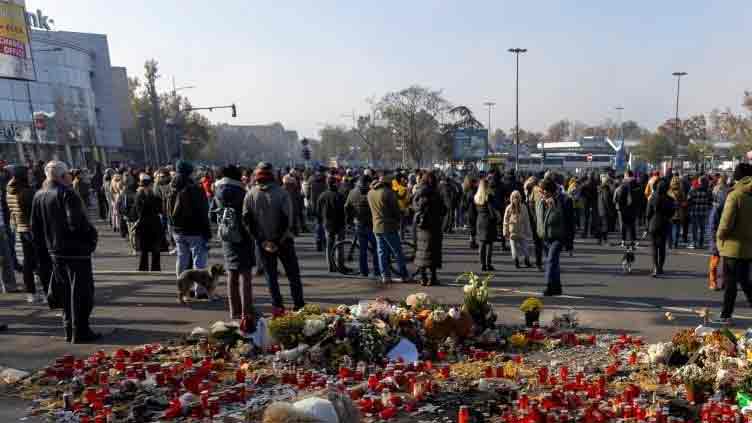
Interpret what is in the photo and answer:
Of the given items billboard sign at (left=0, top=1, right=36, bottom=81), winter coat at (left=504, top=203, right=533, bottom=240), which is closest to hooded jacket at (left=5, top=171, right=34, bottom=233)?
winter coat at (left=504, top=203, right=533, bottom=240)

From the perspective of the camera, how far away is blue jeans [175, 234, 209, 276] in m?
9.80

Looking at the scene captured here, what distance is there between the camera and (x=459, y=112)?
59.0m

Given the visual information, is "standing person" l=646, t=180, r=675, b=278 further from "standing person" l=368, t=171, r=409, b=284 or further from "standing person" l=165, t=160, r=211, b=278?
"standing person" l=165, t=160, r=211, b=278

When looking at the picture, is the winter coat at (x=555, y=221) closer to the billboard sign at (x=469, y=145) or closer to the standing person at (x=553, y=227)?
the standing person at (x=553, y=227)

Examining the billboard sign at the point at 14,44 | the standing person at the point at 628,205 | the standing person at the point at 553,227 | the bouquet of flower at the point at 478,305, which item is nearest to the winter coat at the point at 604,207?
the standing person at the point at 628,205

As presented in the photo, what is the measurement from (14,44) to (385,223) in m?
17.3

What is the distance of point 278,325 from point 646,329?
4591 millimetres

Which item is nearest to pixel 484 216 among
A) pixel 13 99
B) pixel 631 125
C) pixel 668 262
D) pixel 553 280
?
pixel 553 280

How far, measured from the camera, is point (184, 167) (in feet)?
31.9

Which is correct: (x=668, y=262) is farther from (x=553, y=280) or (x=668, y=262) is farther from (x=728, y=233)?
(x=728, y=233)

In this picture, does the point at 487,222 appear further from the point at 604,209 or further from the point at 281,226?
the point at 604,209

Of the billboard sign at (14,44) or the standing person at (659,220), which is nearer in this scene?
the standing person at (659,220)

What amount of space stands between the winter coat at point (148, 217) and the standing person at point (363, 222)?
11.7 ft

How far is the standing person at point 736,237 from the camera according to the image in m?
7.55
